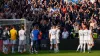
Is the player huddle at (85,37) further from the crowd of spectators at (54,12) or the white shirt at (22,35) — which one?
the white shirt at (22,35)

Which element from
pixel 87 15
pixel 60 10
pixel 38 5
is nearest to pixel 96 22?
pixel 87 15

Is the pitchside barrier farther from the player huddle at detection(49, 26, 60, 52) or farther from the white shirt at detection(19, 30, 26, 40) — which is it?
the white shirt at detection(19, 30, 26, 40)

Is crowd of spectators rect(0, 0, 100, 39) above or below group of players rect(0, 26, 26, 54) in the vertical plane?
above

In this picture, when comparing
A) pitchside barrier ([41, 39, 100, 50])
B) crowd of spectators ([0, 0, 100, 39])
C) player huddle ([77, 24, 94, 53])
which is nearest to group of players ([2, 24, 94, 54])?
player huddle ([77, 24, 94, 53])

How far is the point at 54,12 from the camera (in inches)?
1506

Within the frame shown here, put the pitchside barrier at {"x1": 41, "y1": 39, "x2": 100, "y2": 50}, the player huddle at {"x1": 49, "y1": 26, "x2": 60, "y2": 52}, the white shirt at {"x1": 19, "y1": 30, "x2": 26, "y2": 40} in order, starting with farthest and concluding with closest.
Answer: the pitchside barrier at {"x1": 41, "y1": 39, "x2": 100, "y2": 50}
the player huddle at {"x1": 49, "y1": 26, "x2": 60, "y2": 52}
the white shirt at {"x1": 19, "y1": 30, "x2": 26, "y2": 40}

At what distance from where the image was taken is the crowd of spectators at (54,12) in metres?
36.5

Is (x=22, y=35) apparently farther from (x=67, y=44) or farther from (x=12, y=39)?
(x=67, y=44)

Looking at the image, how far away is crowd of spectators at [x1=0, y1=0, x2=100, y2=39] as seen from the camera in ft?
120

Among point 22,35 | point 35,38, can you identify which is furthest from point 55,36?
point 22,35

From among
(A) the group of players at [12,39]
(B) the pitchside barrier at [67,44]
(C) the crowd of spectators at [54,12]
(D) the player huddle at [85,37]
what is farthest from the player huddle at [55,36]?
(C) the crowd of spectators at [54,12]

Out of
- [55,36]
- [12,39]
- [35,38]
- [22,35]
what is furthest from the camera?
[55,36]

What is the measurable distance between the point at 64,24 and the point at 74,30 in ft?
5.46

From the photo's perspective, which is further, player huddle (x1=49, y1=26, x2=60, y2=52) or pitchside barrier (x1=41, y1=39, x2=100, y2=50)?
pitchside barrier (x1=41, y1=39, x2=100, y2=50)
